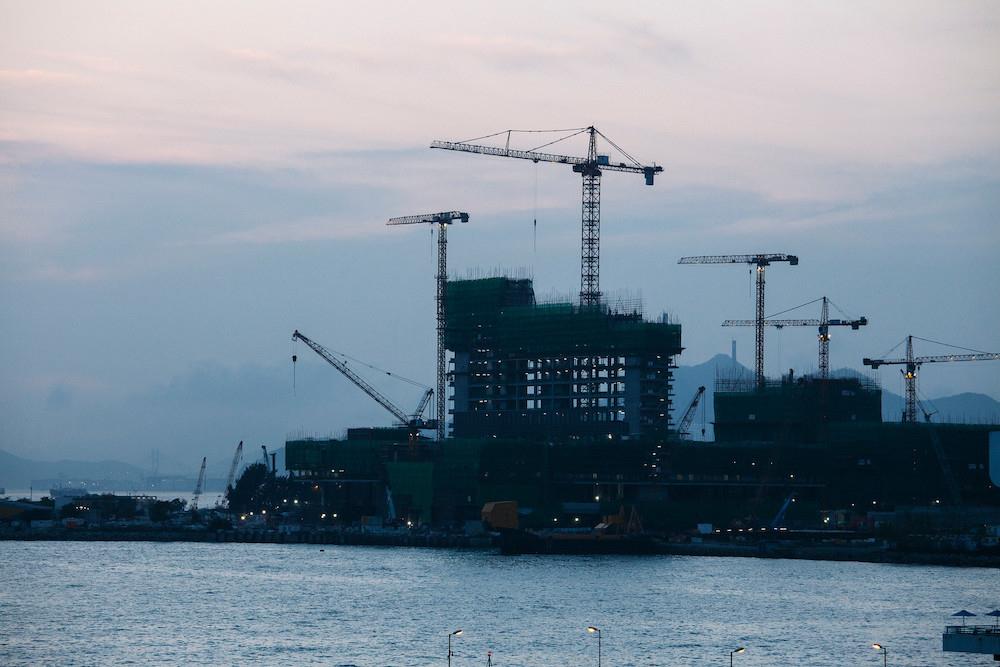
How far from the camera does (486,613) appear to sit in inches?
5354

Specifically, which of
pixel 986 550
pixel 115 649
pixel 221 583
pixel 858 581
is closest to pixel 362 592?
pixel 221 583

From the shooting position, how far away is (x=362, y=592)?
6186 inches

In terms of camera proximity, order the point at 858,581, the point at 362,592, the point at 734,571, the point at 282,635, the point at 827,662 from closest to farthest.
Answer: the point at 827,662, the point at 282,635, the point at 362,592, the point at 858,581, the point at 734,571

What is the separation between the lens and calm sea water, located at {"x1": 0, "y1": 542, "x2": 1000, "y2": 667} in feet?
364

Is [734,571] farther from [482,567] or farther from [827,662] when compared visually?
[827,662]

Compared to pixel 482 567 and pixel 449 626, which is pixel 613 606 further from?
pixel 482 567

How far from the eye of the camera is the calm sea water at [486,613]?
111062 mm

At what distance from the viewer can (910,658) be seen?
109 meters

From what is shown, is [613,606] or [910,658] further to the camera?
[613,606]

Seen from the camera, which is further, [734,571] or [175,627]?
[734,571]

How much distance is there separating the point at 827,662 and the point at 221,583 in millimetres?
83538

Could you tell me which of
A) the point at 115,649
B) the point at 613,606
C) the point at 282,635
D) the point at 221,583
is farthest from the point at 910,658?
the point at 221,583

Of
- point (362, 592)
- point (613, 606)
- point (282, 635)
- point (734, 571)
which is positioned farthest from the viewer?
point (734, 571)

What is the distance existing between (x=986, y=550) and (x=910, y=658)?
3685 inches
